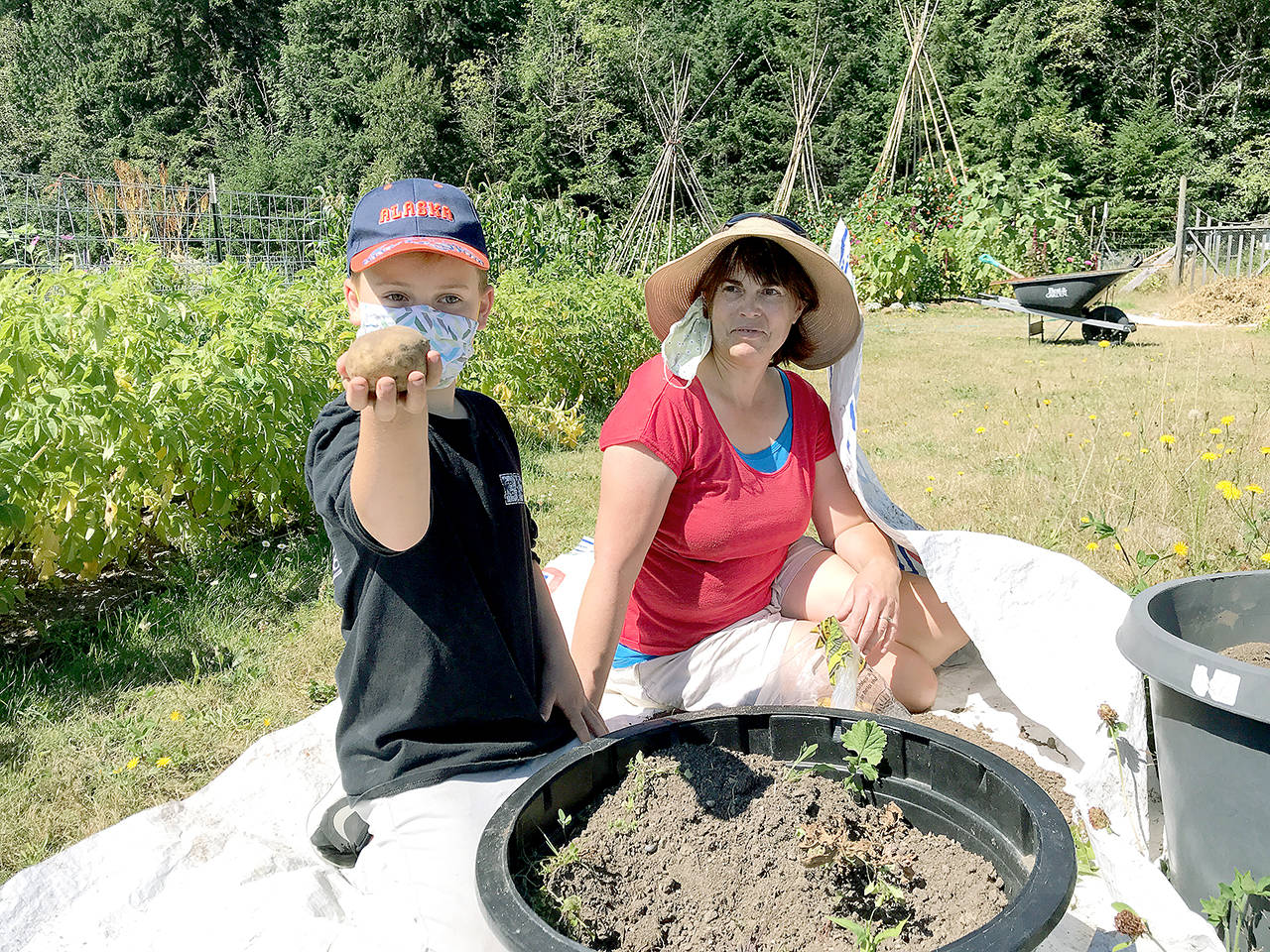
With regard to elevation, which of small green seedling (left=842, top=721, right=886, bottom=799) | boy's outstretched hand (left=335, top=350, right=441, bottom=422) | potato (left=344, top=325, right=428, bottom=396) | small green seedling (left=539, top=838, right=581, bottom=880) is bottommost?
small green seedling (left=539, top=838, right=581, bottom=880)

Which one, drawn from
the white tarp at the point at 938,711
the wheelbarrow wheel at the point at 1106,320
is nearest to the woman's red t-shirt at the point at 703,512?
the white tarp at the point at 938,711

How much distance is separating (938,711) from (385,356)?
1769 mm

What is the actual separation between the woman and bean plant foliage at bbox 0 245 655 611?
1714 mm

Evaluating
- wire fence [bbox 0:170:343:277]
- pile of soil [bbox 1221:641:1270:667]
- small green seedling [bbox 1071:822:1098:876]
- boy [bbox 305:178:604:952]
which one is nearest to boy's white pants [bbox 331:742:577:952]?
boy [bbox 305:178:604:952]

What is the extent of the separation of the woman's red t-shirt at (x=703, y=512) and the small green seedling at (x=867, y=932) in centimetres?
103

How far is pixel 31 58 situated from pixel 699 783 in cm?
4831

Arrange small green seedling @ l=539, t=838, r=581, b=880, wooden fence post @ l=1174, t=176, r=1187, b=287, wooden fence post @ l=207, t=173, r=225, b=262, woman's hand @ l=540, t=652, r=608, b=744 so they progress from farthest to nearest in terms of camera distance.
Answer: wooden fence post @ l=1174, t=176, r=1187, b=287 → wooden fence post @ l=207, t=173, r=225, b=262 → woman's hand @ l=540, t=652, r=608, b=744 → small green seedling @ l=539, t=838, r=581, b=880

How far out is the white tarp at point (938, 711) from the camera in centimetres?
171

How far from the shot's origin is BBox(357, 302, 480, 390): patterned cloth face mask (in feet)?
4.94

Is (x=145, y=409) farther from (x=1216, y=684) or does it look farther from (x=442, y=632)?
(x=1216, y=684)

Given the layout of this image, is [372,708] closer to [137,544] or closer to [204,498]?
[204,498]

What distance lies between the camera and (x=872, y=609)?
2.02 meters

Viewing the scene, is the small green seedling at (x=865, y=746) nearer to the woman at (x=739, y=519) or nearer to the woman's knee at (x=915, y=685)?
the woman at (x=739, y=519)

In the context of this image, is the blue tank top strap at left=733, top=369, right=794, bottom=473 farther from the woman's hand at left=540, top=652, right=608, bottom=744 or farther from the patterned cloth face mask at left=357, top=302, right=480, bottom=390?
the patterned cloth face mask at left=357, top=302, right=480, bottom=390
